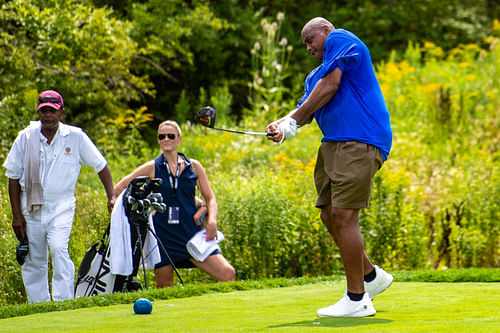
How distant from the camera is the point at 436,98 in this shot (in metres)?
14.6

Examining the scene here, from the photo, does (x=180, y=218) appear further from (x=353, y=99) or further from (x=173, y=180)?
(x=353, y=99)

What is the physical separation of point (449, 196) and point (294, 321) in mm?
6017

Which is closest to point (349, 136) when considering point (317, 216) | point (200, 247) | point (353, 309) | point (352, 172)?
point (352, 172)

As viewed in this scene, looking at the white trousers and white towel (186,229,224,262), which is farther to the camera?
white towel (186,229,224,262)

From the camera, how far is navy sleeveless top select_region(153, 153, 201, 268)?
7625 mm

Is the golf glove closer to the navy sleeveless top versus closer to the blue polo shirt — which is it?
the blue polo shirt

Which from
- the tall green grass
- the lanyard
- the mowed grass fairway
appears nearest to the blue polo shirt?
the mowed grass fairway

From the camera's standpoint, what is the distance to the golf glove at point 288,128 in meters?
5.08

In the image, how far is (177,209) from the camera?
772cm

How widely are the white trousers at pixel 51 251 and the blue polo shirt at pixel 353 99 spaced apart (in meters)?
2.93

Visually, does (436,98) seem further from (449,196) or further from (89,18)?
(89,18)

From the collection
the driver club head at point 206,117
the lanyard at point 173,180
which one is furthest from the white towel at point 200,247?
the driver club head at point 206,117

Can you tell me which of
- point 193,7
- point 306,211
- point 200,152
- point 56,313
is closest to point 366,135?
point 56,313

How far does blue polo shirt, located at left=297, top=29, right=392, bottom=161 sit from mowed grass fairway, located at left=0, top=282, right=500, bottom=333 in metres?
1.15
